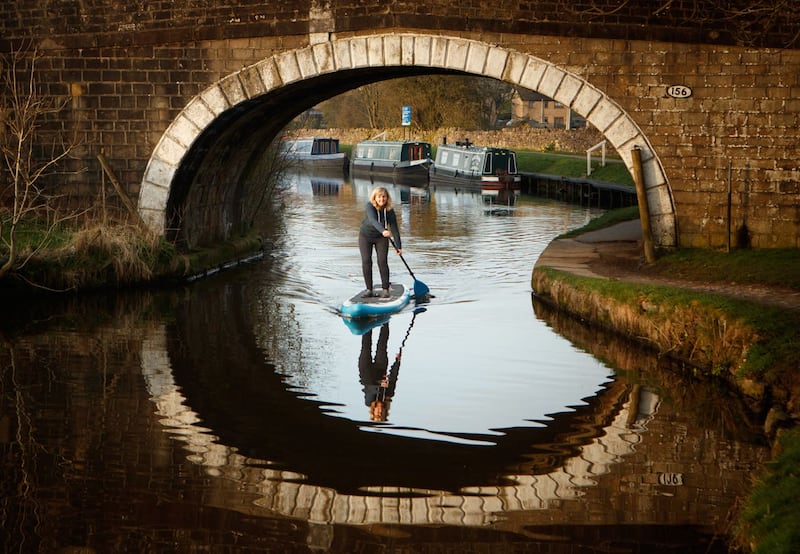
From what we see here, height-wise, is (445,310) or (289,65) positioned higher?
(289,65)

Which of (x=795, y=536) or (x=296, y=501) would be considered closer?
(x=795, y=536)

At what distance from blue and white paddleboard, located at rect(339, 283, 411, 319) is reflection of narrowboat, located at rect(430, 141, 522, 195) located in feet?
59.0

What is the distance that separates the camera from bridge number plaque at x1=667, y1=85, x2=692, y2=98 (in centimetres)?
1092

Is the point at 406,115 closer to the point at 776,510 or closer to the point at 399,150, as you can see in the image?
the point at 399,150

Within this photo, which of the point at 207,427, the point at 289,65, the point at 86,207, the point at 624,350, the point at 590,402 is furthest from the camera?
the point at 86,207

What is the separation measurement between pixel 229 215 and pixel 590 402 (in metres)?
7.96

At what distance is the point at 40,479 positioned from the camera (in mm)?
5945

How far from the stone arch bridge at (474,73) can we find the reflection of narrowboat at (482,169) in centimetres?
1678

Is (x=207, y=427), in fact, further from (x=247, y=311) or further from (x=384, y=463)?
(x=247, y=311)

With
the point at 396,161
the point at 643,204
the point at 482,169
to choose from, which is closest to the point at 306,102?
the point at 643,204

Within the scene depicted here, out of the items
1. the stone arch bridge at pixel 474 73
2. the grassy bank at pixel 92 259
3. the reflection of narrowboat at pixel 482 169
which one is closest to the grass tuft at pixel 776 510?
the stone arch bridge at pixel 474 73

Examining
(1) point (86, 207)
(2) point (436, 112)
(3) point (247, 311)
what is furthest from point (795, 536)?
(2) point (436, 112)

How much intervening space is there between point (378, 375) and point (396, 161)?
26385 mm

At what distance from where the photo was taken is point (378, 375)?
330 inches
